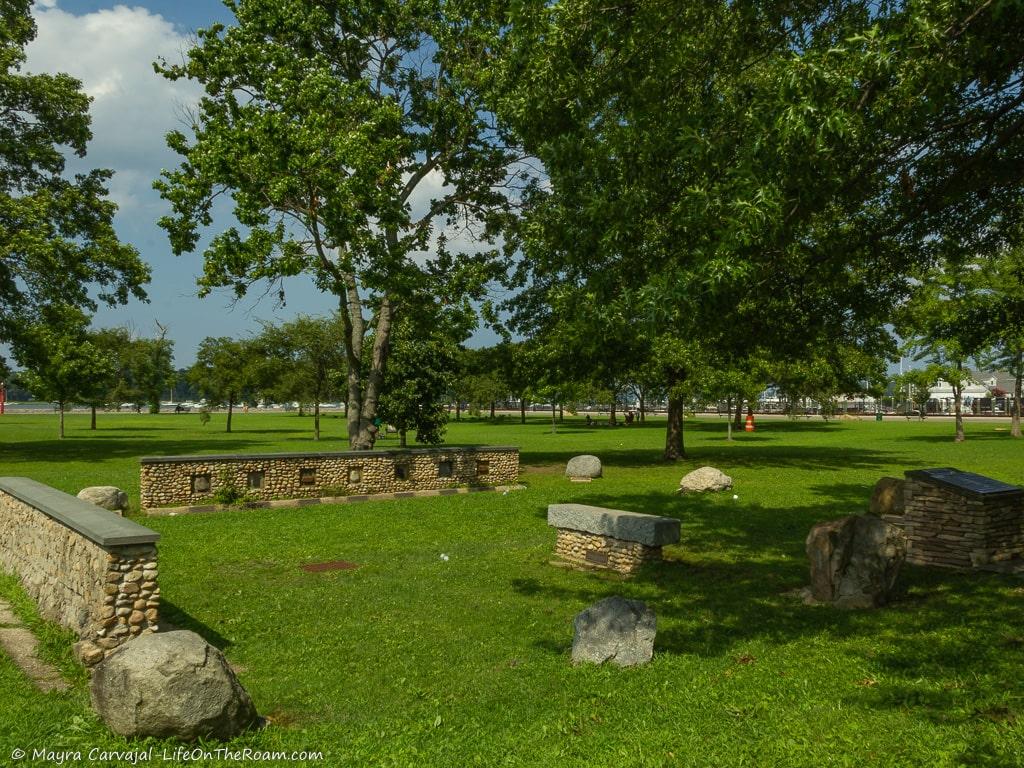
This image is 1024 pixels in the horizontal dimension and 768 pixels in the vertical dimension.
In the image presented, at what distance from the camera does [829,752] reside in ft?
18.0

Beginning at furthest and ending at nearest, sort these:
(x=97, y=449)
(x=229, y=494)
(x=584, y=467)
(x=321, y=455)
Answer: (x=97, y=449), (x=584, y=467), (x=321, y=455), (x=229, y=494)

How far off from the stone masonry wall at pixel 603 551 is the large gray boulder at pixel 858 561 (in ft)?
9.21

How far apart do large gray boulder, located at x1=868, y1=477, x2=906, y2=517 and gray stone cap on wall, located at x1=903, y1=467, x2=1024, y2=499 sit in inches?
43.0

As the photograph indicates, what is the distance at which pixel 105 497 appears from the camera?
1706cm

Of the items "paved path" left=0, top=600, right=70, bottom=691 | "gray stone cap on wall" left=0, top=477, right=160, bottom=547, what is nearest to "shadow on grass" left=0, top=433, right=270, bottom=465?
"gray stone cap on wall" left=0, top=477, right=160, bottom=547

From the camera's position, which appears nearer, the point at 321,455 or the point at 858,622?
the point at 858,622

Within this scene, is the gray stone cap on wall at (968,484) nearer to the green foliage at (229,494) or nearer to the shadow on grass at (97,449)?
the green foliage at (229,494)

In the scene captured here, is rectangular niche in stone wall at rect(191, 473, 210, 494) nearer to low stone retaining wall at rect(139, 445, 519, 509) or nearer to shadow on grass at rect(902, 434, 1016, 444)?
low stone retaining wall at rect(139, 445, 519, 509)

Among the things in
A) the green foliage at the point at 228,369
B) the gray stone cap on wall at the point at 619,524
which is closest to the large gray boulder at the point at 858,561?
the gray stone cap on wall at the point at 619,524

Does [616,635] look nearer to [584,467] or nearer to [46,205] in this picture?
[584,467]

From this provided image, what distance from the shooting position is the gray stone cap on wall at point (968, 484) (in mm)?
10891

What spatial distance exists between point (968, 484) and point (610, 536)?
5159 mm

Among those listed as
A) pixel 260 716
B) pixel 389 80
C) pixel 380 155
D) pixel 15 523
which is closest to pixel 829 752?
pixel 260 716

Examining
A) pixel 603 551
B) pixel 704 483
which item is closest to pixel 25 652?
Result: pixel 603 551
